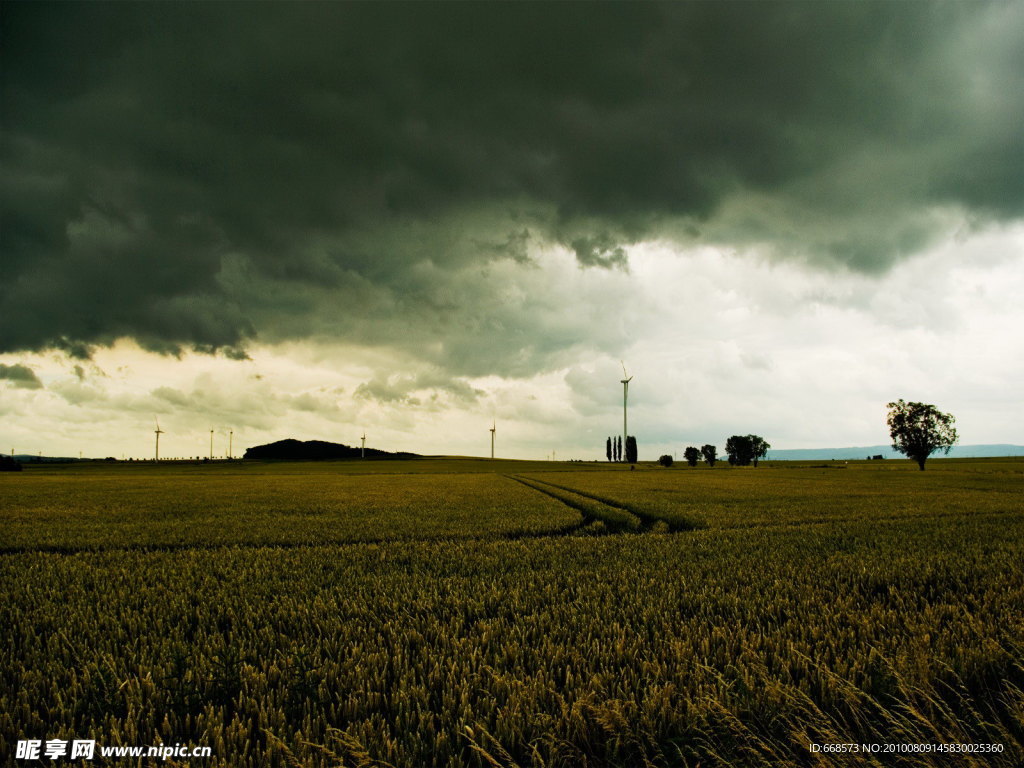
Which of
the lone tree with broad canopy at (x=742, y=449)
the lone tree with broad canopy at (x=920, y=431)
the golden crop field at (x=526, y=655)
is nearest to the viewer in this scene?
the golden crop field at (x=526, y=655)

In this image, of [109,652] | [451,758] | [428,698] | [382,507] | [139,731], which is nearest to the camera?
[451,758]

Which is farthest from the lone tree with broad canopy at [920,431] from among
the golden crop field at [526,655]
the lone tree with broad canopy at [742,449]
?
the golden crop field at [526,655]

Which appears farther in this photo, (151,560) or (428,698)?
(151,560)

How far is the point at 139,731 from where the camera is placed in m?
3.28

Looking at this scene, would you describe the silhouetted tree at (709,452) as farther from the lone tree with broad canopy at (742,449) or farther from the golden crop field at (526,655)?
the golden crop field at (526,655)

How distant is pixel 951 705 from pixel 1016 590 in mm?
4304

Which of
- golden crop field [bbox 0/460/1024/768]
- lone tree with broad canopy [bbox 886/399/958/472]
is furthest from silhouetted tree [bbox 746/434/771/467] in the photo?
golden crop field [bbox 0/460/1024/768]

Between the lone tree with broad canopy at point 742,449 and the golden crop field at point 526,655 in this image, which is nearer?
the golden crop field at point 526,655

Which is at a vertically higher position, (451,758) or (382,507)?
(451,758)

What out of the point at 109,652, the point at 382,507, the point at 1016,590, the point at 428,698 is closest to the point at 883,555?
the point at 1016,590

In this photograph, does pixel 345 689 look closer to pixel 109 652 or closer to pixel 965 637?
pixel 109 652

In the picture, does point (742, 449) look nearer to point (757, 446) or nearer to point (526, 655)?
point (757, 446)

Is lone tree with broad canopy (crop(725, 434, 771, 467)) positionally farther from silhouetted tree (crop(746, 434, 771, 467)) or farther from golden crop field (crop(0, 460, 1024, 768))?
golden crop field (crop(0, 460, 1024, 768))

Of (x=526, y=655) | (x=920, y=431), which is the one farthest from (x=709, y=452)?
(x=526, y=655)
